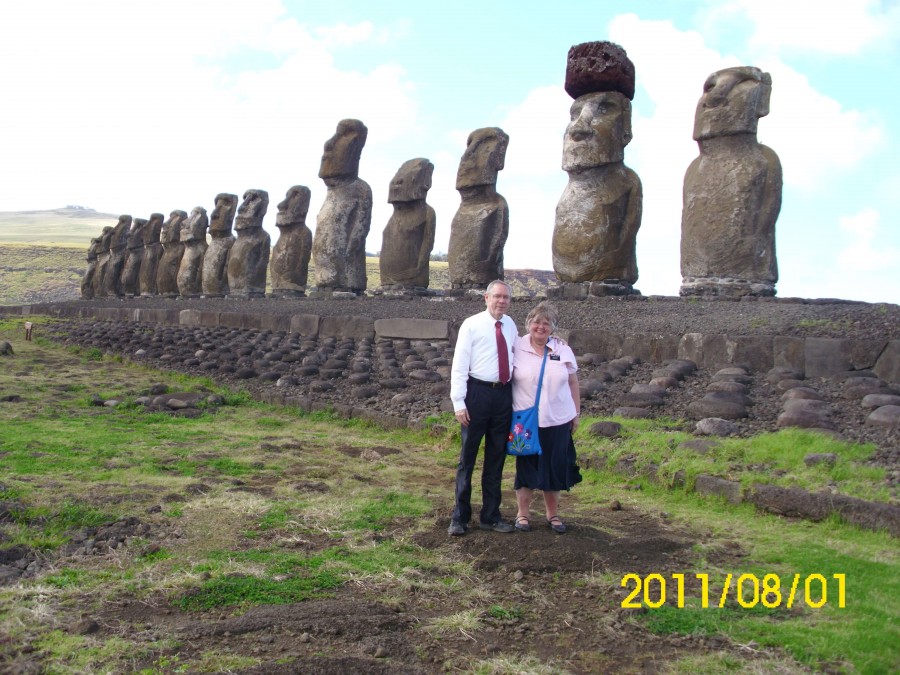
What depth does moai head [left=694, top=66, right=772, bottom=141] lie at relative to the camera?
33.2ft

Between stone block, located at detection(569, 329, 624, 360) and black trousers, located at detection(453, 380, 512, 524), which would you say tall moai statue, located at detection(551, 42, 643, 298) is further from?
black trousers, located at detection(453, 380, 512, 524)

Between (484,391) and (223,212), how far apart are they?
18694 millimetres

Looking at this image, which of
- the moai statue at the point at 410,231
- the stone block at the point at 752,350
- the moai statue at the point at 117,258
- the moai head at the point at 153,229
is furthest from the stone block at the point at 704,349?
the moai statue at the point at 117,258

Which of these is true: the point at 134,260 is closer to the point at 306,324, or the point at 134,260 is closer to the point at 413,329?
the point at 306,324

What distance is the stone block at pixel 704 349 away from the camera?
7.59 m

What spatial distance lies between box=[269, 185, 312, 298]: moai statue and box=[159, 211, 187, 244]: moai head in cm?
771

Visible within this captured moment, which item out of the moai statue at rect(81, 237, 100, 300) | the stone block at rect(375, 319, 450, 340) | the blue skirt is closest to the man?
the blue skirt

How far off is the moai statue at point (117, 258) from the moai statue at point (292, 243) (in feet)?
41.7

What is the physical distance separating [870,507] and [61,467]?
206 inches

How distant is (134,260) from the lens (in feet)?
92.3

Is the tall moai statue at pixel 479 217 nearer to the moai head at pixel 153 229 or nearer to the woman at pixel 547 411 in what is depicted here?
the woman at pixel 547 411

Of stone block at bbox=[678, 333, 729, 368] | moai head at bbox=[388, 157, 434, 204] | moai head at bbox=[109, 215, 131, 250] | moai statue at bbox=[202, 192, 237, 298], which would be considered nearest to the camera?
stone block at bbox=[678, 333, 729, 368]

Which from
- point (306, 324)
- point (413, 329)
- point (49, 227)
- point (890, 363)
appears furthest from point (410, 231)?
point (49, 227)

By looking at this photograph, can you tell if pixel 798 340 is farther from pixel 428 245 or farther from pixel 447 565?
pixel 428 245
